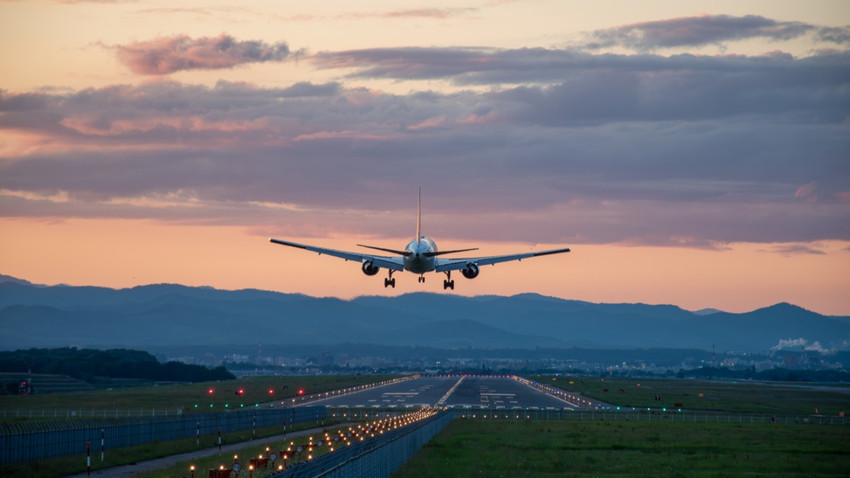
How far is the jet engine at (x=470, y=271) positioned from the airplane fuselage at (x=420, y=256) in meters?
3.15

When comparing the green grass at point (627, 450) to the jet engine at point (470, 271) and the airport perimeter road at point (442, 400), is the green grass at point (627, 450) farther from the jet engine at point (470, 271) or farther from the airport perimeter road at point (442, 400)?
the airport perimeter road at point (442, 400)

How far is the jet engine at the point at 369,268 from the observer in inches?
3587

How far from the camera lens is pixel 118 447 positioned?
74.1 meters

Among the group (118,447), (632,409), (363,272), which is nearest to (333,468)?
(118,447)

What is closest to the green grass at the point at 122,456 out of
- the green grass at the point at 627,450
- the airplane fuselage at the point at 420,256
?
the green grass at the point at 627,450

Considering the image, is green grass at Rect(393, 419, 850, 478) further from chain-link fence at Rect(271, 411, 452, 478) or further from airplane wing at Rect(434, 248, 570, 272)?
airplane wing at Rect(434, 248, 570, 272)

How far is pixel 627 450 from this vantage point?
285ft

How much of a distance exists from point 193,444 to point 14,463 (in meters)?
21.6

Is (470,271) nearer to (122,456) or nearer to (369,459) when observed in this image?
(122,456)

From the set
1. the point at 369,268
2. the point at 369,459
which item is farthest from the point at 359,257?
the point at 369,459

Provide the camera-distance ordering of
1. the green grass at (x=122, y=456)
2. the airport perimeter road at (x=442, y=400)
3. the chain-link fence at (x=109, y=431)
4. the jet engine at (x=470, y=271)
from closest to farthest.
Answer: the green grass at (x=122, y=456), the chain-link fence at (x=109, y=431), the jet engine at (x=470, y=271), the airport perimeter road at (x=442, y=400)

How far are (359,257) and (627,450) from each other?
27470 mm

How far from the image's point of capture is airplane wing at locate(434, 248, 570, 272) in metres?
95.2

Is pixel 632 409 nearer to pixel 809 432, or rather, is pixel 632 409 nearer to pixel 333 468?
pixel 809 432
